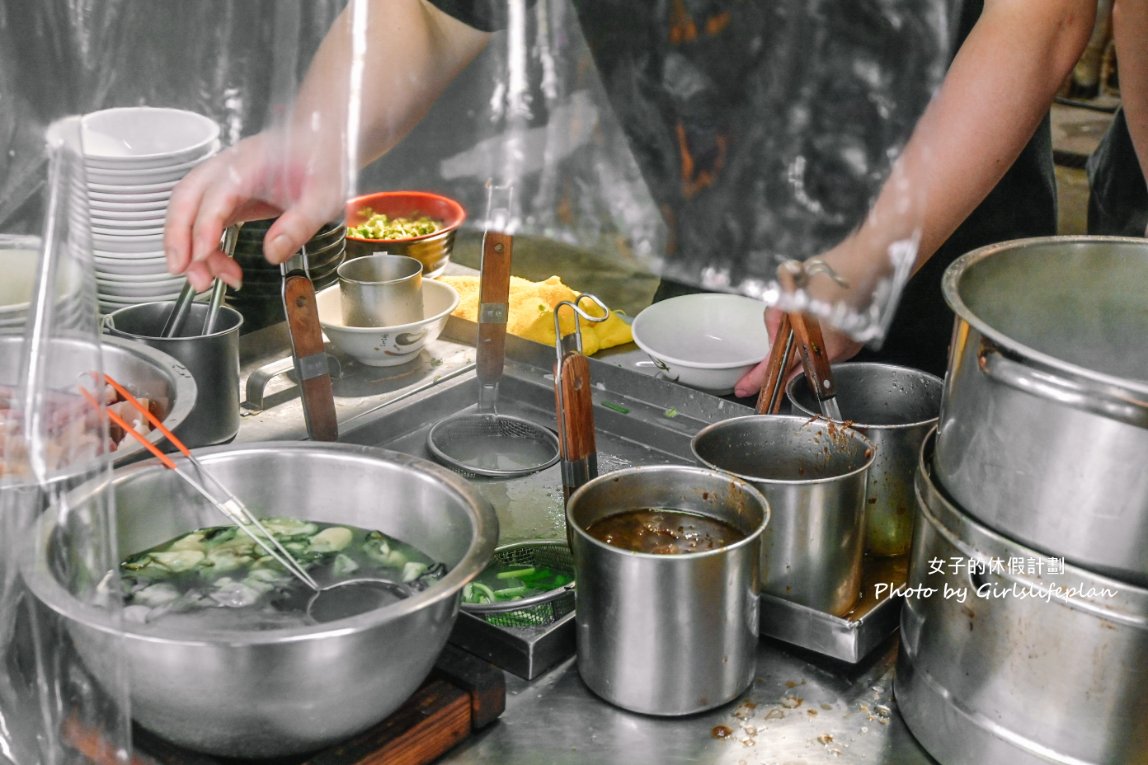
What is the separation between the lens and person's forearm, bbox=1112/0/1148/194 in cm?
183

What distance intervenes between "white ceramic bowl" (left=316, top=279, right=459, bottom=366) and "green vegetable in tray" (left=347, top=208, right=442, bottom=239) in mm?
110

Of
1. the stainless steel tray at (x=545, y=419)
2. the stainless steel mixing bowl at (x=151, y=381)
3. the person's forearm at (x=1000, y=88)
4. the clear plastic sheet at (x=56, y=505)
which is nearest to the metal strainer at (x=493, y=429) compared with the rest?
the stainless steel tray at (x=545, y=419)

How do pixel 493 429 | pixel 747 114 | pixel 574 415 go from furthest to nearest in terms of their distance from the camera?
pixel 493 429 < pixel 574 415 < pixel 747 114

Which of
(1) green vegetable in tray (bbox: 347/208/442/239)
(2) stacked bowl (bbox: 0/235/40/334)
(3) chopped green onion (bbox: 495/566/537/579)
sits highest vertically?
(2) stacked bowl (bbox: 0/235/40/334)

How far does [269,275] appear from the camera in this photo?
1.80 m

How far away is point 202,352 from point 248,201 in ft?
1.50

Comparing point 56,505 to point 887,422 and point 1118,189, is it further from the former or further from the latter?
point 1118,189

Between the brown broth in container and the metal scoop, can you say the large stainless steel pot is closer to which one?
the brown broth in container

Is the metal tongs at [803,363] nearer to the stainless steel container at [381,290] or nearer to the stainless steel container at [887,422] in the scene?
the stainless steel container at [887,422]

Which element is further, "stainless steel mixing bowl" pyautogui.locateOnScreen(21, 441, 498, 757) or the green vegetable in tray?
the green vegetable in tray

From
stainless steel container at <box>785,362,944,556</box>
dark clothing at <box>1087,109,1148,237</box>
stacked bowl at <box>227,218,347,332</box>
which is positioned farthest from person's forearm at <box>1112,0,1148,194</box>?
stacked bowl at <box>227,218,347,332</box>

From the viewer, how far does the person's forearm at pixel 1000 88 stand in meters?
1.19

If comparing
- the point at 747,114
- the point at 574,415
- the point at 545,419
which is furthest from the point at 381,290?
the point at 747,114

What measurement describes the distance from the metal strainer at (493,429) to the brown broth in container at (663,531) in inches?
15.3
